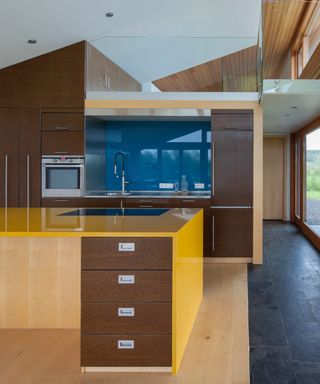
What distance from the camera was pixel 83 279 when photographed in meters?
2.53

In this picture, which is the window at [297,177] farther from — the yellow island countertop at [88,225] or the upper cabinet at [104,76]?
the yellow island countertop at [88,225]

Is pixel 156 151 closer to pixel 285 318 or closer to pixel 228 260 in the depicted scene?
pixel 228 260

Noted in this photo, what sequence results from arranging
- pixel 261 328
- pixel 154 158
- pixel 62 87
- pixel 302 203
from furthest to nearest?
1. pixel 302 203
2. pixel 154 158
3. pixel 62 87
4. pixel 261 328

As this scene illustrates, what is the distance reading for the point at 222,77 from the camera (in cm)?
619

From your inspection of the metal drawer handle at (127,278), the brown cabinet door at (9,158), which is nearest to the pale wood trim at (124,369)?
the metal drawer handle at (127,278)

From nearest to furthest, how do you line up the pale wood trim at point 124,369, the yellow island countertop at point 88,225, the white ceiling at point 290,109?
the yellow island countertop at point 88,225, the pale wood trim at point 124,369, the white ceiling at point 290,109

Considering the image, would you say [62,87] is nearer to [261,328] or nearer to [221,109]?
[221,109]

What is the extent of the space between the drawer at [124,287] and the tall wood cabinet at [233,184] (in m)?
3.35

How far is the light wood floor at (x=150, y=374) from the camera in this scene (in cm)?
251

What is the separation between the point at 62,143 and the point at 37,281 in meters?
2.91

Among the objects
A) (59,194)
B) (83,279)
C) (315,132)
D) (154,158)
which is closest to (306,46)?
(315,132)

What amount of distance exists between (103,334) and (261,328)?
1.43 meters

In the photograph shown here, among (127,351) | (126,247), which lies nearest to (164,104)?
(126,247)

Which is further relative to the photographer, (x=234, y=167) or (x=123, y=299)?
(x=234, y=167)
